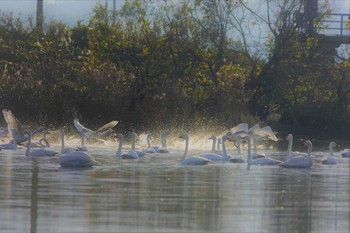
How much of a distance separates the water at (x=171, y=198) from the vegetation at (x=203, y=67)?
22383 mm

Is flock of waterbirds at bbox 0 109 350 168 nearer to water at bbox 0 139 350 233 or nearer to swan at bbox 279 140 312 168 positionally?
swan at bbox 279 140 312 168

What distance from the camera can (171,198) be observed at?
56.9ft

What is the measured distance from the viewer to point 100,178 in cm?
2161

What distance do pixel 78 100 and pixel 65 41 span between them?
617 cm

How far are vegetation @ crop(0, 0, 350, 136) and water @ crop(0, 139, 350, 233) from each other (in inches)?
881

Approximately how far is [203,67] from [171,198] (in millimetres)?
38430

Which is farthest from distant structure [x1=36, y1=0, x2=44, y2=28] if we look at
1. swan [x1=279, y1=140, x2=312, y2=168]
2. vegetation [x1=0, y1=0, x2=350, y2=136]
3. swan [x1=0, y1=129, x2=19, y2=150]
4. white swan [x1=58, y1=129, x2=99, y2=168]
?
white swan [x1=58, y1=129, x2=99, y2=168]

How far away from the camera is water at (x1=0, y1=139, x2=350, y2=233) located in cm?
1385

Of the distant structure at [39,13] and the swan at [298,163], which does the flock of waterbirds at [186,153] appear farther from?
the distant structure at [39,13]

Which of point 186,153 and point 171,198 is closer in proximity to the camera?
point 171,198

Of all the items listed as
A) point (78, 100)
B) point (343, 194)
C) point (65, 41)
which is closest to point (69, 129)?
point (78, 100)

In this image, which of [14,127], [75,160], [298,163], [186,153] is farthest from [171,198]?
[14,127]

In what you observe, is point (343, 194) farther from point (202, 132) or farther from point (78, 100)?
point (78, 100)

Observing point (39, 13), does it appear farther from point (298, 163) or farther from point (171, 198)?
point (171, 198)
